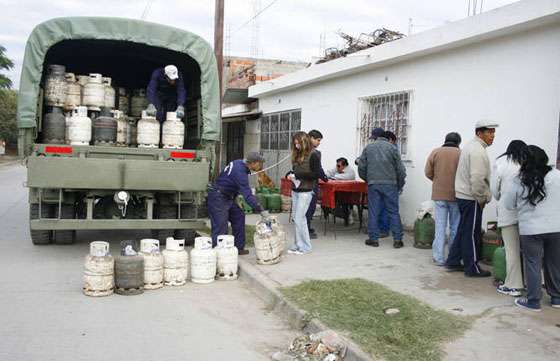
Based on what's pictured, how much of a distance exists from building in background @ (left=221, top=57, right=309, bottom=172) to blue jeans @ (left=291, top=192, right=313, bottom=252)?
8.80m

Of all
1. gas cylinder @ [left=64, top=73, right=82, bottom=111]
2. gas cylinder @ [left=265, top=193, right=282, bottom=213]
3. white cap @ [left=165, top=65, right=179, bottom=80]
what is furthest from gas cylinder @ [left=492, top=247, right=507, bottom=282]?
gas cylinder @ [left=265, top=193, right=282, bottom=213]

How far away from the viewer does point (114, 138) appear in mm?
8281

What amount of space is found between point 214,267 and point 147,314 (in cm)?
147

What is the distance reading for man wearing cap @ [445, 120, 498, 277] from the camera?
655 cm

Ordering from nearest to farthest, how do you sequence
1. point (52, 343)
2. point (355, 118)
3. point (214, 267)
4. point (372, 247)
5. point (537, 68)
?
1. point (52, 343)
2. point (214, 267)
3. point (537, 68)
4. point (372, 247)
5. point (355, 118)

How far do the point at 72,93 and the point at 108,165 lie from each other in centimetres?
166

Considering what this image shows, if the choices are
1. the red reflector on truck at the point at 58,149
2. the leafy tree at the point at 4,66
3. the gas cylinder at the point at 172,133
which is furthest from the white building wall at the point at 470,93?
the leafy tree at the point at 4,66

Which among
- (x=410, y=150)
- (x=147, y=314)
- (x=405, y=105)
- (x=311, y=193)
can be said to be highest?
(x=405, y=105)

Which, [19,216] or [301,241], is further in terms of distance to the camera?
[19,216]

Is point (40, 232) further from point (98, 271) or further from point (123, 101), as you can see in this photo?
point (98, 271)

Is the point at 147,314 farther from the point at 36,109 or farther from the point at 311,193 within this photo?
the point at 36,109

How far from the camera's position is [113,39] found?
823cm

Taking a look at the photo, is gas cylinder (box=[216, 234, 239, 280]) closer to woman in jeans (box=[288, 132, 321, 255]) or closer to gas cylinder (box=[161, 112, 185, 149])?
woman in jeans (box=[288, 132, 321, 255])

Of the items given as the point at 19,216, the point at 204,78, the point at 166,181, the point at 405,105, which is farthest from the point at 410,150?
the point at 19,216
